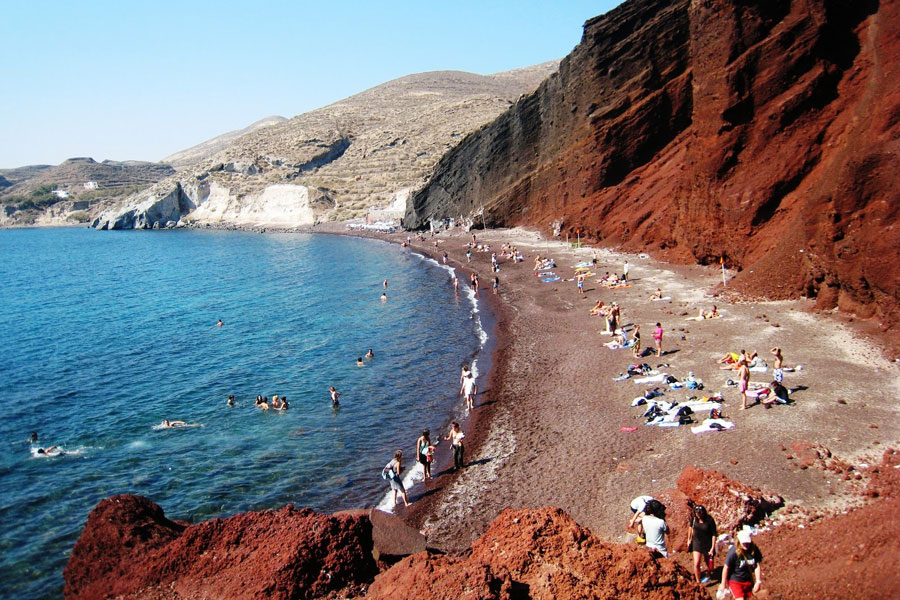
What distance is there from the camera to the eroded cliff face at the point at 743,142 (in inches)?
798

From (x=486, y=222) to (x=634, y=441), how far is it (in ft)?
168

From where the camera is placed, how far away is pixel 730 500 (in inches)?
410

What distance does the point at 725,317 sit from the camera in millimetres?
23688

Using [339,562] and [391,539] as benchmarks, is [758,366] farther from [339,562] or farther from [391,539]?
[339,562]

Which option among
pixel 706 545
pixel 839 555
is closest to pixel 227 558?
pixel 706 545

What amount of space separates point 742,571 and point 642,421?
27.2 feet

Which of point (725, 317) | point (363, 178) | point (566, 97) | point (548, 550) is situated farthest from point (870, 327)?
point (363, 178)

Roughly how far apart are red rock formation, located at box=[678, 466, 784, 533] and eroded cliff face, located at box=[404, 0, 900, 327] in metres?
11.6

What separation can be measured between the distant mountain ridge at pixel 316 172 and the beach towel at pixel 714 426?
265 feet

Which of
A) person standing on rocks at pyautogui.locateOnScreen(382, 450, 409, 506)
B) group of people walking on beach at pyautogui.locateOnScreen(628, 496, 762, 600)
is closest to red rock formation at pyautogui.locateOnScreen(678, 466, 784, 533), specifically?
group of people walking on beach at pyautogui.locateOnScreen(628, 496, 762, 600)

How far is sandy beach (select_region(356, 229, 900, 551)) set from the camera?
1295 centimetres

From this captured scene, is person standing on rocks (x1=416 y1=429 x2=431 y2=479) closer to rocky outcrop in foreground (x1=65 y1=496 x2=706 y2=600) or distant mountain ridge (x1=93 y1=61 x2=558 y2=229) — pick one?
rocky outcrop in foreground (x1=65 y1=496 x2=706 y2=600)

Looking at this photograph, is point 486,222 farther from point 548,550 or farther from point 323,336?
point 548,550

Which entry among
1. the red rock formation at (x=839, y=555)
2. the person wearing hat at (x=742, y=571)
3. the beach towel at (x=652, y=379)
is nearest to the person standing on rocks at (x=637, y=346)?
the beach towel at (x=652, y=379)
